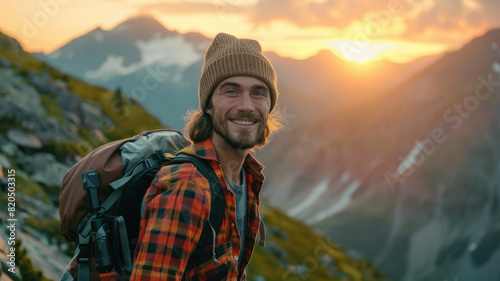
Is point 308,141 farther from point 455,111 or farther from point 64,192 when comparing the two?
point 64,192

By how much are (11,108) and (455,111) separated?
134579mm

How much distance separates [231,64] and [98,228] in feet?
6.67

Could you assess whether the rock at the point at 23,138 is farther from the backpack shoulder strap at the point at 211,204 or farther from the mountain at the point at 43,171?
the backpack shoulder strap at the point at 211,204

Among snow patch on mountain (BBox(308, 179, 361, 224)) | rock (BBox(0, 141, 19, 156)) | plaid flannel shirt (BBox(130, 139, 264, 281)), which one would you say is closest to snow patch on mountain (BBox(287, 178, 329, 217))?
snow patch on mountain (BBox(308, 179, 361, 224))

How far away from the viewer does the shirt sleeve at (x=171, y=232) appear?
315 centimetres

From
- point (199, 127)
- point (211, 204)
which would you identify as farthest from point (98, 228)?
Answer: point (199, 127)

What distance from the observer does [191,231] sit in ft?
10.7

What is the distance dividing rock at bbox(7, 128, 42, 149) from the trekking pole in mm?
17904

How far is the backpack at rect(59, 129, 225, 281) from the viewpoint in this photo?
11.6 ft

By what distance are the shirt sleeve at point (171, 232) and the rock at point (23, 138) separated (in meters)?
18.6

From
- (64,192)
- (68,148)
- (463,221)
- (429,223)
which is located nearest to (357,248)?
(429,223)

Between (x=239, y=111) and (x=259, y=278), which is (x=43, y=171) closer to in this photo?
(x=239, y=111)

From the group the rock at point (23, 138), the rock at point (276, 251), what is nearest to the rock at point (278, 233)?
the rock at point (276, 251)

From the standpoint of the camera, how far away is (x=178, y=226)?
3195 millimetres
